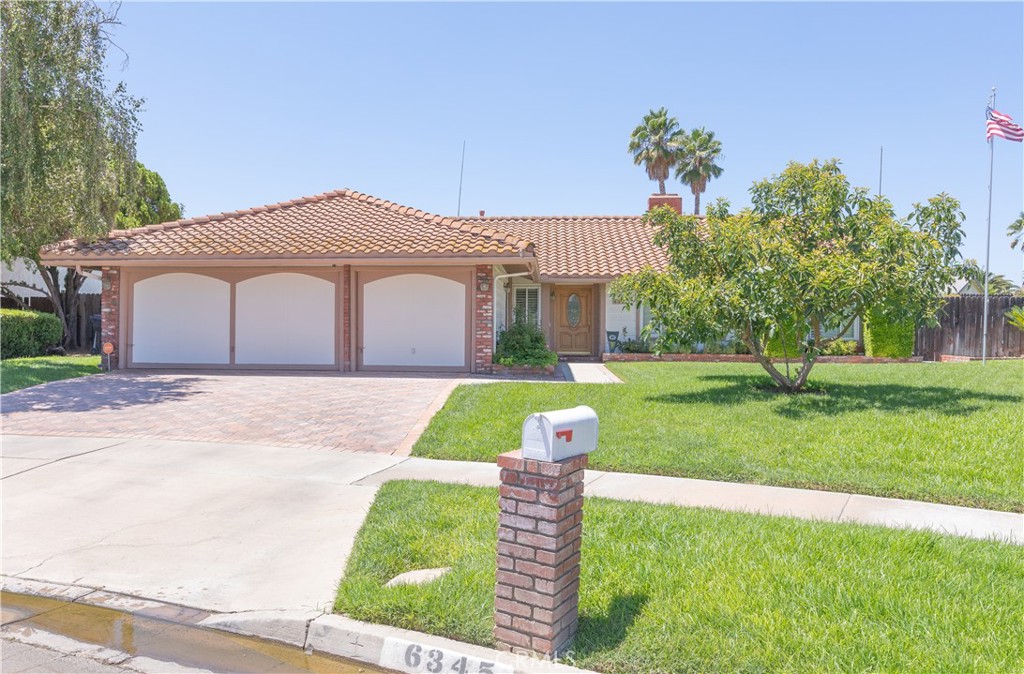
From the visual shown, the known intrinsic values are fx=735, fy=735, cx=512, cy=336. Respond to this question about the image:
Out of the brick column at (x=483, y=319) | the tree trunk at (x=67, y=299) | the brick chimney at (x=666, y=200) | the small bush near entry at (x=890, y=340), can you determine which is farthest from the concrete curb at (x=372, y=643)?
the brick chimney at (x=666, y=200)

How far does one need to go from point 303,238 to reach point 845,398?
40.2 ft

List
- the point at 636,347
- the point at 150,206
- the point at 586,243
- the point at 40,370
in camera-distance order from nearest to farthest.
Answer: the point at 40,370
the point at 636,347
the point at 586,243
the point at 150,206

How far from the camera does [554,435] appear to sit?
157 inches

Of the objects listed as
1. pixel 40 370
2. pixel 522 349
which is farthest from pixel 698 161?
pixel 40 370

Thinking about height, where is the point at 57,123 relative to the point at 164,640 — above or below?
above

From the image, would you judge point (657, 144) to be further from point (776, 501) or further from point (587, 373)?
point (776, 501)

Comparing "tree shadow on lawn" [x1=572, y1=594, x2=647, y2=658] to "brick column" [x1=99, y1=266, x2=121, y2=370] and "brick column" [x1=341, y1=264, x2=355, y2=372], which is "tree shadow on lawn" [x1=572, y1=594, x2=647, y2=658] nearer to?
"brick column" [x1=341, y1=264, x2=355, y2=372]

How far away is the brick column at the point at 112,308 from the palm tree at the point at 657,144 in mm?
27908

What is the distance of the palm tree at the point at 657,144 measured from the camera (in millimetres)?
38375

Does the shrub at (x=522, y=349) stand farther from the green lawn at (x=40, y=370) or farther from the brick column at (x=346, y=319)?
the green lawn at (x=40, y=370)

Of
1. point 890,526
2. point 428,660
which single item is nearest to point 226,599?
point 428,660

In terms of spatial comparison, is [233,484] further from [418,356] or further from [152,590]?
[418,356]

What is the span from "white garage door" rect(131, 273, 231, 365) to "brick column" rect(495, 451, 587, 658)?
15418 millimetres

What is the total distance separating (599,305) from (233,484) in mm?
16255
